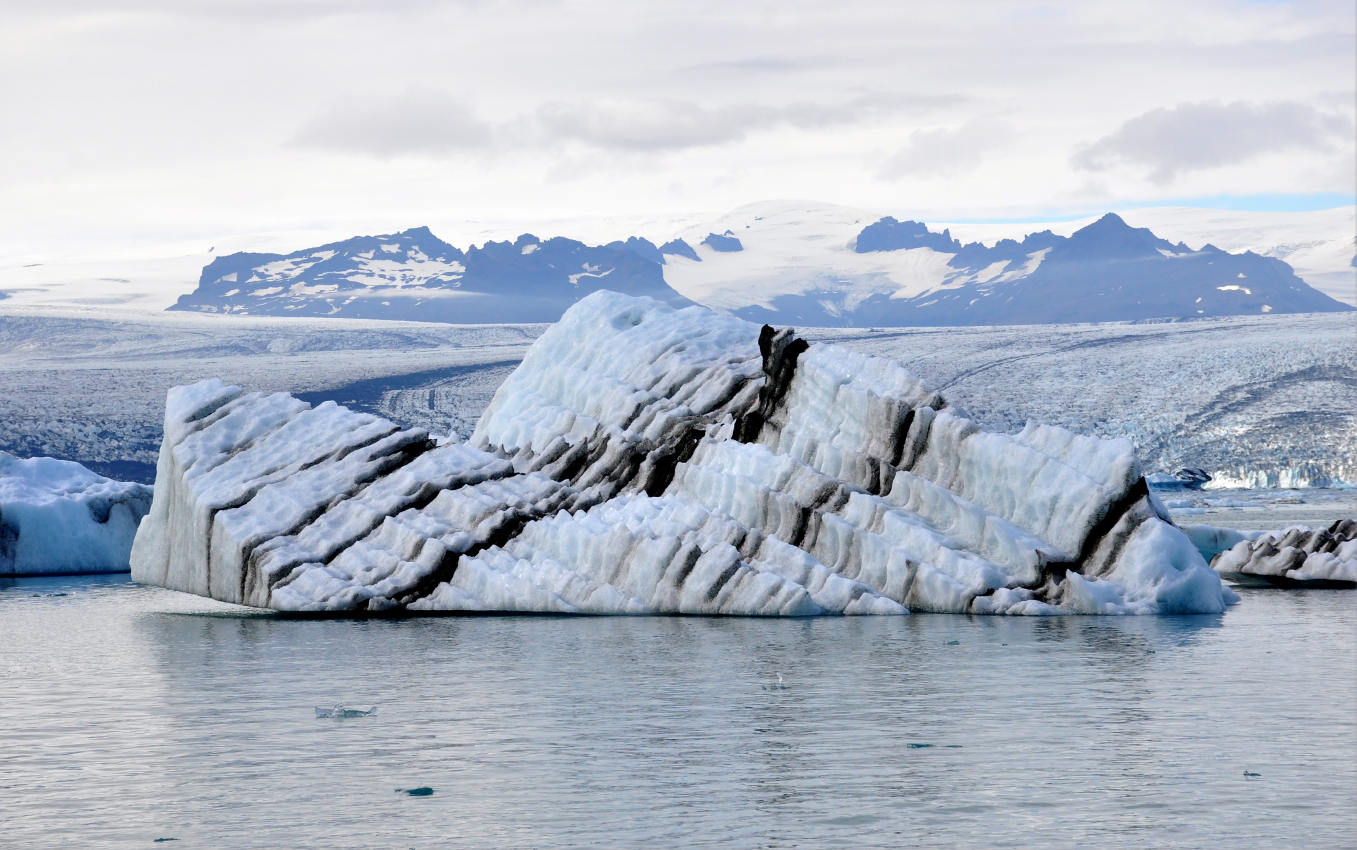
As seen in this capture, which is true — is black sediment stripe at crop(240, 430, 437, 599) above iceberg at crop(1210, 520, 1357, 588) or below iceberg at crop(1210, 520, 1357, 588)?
above

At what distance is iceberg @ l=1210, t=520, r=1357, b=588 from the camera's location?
970 inches

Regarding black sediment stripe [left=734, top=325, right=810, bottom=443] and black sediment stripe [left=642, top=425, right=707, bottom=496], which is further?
black sediment stripe [left=642, top=425, right=707, bottom=496]

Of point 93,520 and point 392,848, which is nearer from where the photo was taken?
point 392,848

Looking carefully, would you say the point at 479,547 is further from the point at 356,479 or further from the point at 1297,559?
the point at 1297,559

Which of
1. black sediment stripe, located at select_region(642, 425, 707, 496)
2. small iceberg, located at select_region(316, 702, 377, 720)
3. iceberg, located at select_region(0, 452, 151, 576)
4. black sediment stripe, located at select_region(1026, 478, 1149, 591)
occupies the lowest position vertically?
iceberg, located at select_region(0, 452, 151, 576)

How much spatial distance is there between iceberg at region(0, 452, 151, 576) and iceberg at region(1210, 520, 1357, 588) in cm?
2094

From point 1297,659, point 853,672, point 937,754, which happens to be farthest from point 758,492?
point 937,754

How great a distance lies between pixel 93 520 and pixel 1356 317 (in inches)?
3031

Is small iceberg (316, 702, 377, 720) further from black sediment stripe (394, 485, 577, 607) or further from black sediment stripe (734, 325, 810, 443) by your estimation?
black sediment stripe (734, 325, 810, 443)

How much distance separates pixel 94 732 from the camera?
492 inches

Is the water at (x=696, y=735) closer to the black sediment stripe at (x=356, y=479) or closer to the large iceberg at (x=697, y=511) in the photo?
the large iceberg at (x=697, y=511)

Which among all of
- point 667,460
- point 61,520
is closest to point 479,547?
point 667,460

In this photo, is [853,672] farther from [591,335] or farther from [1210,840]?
[591,335]

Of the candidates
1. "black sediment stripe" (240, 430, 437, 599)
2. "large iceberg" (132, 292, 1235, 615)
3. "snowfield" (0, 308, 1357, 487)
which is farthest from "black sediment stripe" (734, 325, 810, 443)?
"snowfield" (0, 308, 1357, 487)
